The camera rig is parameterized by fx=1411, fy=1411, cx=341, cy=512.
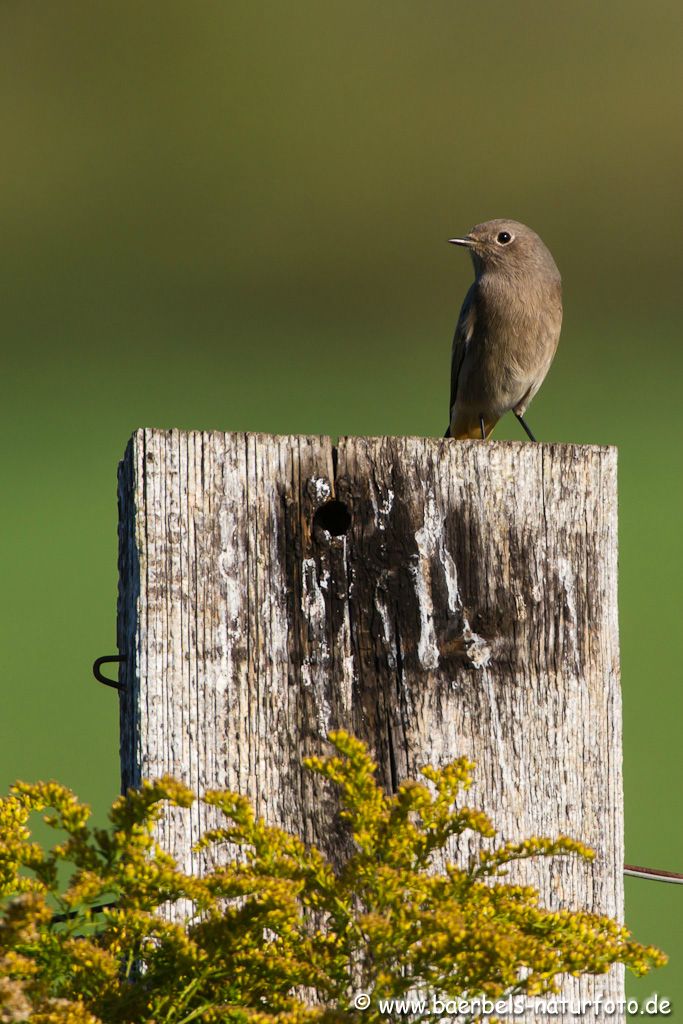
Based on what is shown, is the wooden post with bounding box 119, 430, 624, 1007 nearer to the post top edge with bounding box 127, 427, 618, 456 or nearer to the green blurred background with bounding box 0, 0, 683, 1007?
the post top edge with bounding box 127, 427, 618, 456

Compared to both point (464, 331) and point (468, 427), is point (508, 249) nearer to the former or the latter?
point (464, 331)

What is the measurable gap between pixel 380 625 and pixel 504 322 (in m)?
3.81

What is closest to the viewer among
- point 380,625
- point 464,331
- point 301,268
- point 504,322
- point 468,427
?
point 380,625

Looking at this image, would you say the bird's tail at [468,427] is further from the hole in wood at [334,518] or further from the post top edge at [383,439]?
the hole in wood at [334,518]

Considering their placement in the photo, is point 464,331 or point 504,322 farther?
point 464,331

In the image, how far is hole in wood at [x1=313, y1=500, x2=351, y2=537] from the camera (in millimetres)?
2902

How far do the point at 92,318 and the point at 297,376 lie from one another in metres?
4.25

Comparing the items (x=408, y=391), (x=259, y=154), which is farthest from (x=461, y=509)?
(x=259, y=154)

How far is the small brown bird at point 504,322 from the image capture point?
646cm

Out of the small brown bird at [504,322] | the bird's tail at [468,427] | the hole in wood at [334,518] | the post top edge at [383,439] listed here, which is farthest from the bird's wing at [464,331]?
the hole in wood at [334,518]

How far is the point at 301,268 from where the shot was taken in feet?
84.6

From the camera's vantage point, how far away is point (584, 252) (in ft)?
83.3

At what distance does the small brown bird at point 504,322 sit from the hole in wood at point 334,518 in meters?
3.58

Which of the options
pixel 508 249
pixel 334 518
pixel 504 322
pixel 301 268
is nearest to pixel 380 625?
pixel 334 518
